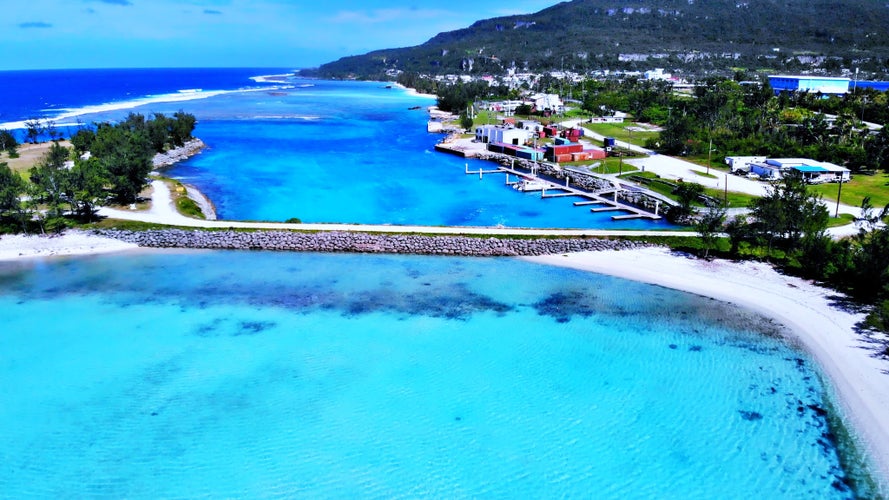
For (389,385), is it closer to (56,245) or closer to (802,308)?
(802,308)

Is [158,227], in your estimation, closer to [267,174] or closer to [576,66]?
[267,174]

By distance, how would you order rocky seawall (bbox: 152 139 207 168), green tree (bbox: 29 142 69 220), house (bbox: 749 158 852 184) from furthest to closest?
rocky seawall (bbox: 152 139 207 168) < house (bbox: 749 158 852 184) < green tree (bbox: 29 142 69 220)

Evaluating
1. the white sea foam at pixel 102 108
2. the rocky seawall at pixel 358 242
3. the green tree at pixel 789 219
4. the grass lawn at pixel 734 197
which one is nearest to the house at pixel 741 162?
the grass lawn at pixel 734 197

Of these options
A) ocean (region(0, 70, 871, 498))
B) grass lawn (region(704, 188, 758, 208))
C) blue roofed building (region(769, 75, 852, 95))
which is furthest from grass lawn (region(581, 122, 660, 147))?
ocean (region(0, 70, 871, 498))

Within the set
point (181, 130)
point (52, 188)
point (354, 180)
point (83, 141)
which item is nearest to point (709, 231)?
point (354, 180)

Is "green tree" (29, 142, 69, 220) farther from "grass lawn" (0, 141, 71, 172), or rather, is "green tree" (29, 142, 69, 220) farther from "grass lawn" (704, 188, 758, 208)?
"grass lawn" (704, 188, 758, 208)

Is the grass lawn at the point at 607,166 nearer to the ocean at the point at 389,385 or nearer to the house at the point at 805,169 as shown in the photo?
the house at the point at 805,169

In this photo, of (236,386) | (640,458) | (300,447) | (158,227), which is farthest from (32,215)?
(640,458)
